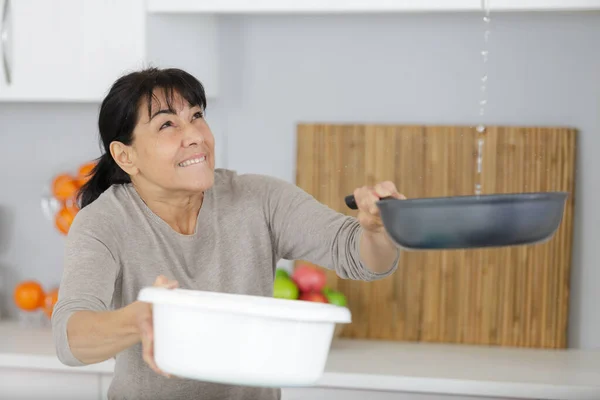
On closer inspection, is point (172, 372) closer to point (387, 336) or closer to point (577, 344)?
point (387, 336)

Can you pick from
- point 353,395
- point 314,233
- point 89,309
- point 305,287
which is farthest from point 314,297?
point 89,309

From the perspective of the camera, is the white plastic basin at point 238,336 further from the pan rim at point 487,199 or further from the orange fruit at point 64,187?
the orange fruit at point 64,187

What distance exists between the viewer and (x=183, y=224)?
162cm

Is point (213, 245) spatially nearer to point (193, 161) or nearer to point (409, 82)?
point (193, 161)

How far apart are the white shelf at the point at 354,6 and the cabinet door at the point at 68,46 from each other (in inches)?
3.6

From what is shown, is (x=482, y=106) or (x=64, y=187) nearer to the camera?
(x=482, y=106)

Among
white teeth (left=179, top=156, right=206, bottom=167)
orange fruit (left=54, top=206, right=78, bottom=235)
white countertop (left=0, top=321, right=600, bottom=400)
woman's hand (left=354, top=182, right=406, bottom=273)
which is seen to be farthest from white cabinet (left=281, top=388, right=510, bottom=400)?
orange fruit (left=54, top=206, right=78, bottom=235)

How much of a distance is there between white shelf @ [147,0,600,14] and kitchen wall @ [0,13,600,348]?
7.2 inches

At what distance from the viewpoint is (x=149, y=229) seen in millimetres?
1549

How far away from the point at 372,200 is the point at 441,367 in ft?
2.75

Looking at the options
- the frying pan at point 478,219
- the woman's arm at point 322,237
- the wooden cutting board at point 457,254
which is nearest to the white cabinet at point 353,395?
the wooden cutting board at point 457,254

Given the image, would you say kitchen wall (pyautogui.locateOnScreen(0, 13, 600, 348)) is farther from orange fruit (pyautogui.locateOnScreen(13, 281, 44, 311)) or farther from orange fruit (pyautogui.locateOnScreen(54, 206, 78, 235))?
orange fruit (pyautogui.locateOnScreen(13, 281, 44, 311))

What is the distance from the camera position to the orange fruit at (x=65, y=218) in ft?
7.89

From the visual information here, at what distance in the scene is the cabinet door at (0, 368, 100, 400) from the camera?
2.13 meters
